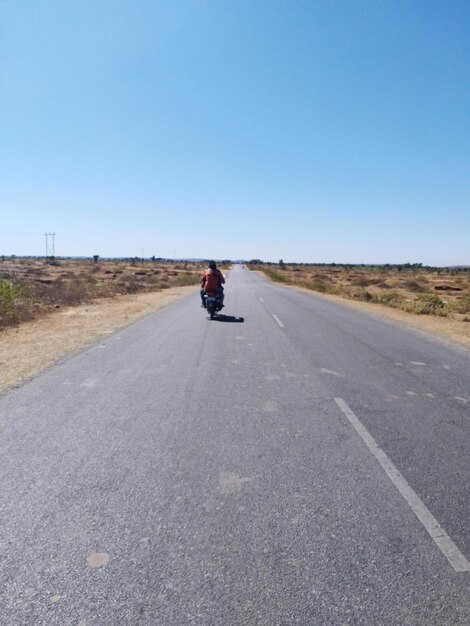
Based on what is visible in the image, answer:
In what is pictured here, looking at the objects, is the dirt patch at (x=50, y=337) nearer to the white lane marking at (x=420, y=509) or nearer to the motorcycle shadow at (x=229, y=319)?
the motorcycle shadow at (x=229, y=319)

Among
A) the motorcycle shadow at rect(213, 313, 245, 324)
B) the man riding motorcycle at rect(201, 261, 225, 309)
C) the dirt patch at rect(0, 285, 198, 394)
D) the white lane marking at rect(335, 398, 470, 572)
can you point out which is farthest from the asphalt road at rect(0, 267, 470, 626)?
the man riding motorcycle at rect(201, 261, 225, 309)

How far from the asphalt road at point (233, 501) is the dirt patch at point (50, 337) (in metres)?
1.03

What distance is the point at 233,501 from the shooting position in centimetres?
353

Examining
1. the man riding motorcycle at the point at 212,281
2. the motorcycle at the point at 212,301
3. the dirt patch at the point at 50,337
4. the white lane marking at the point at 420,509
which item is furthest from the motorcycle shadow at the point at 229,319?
the white lane marking at the point at 420,509

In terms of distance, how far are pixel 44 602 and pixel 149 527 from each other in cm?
84

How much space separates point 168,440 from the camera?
4.75 metres

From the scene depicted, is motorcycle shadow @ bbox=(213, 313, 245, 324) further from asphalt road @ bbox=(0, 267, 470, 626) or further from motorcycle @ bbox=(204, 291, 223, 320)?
asphalt road @ bbox=(0, 267, 470, 626)

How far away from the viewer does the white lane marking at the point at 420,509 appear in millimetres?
2883

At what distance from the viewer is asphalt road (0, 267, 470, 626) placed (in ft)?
8.20

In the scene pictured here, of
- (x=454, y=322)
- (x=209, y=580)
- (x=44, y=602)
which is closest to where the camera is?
(x=44, y=602)

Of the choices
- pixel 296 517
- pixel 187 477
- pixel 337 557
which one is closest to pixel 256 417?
pixel 187 477

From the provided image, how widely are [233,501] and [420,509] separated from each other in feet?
4.76

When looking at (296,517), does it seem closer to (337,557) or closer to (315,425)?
(337,557)

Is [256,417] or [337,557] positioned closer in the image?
[337,557]
